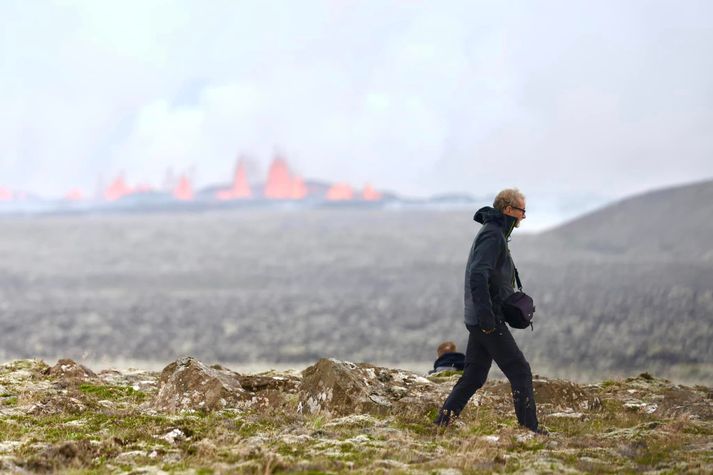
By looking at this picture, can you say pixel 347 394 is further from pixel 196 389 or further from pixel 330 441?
pixel 330 441

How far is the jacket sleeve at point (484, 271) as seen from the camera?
11.8 meters

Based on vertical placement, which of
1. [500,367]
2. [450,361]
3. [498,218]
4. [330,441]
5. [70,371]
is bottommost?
[70,371]

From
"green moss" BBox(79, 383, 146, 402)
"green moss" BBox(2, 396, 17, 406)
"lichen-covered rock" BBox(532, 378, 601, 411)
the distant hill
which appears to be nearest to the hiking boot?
"lichen-covered rock" BBox(532, 378, 601, 411)

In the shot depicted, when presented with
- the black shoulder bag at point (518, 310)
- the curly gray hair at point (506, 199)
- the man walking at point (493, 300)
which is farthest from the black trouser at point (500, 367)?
the curly gray hair at point (506, 199)

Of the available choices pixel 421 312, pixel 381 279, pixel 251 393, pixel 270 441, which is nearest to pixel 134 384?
pixel 251 393

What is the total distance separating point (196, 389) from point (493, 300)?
637 cm

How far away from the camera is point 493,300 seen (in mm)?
12188

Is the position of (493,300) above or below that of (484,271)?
below

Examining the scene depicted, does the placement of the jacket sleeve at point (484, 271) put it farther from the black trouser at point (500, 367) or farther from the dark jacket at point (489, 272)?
the black trouser at point (500, 367)

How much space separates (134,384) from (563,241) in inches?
5028

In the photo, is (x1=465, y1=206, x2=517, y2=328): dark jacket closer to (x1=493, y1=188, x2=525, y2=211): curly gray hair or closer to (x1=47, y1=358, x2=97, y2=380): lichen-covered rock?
(x1=493, y1=188, x2=525, y2=211): curly gray hair

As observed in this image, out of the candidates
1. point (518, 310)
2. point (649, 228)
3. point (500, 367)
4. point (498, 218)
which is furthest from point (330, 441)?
point (649, 228)

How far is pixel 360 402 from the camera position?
15.0m

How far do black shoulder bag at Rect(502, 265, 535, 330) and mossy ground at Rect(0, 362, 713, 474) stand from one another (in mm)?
1700
